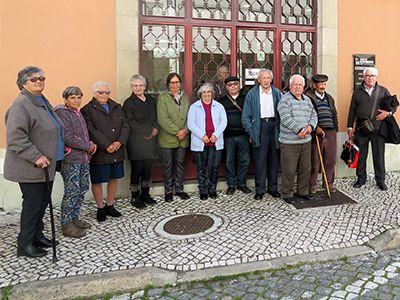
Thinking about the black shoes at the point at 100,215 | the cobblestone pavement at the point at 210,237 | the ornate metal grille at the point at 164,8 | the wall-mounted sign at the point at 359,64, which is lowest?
the cobblestone pavement at the point at 210,237

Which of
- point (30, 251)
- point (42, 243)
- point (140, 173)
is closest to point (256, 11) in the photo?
point (140, 173)

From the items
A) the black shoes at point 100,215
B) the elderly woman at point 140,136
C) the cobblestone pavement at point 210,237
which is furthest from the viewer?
the elderly woman at point 140,136

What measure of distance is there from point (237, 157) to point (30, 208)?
125 inches

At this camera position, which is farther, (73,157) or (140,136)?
(140,136)

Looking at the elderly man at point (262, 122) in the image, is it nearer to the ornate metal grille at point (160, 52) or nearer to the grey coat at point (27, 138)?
the ornate metal grille at point (160, 52)

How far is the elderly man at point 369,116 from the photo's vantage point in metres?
5.82

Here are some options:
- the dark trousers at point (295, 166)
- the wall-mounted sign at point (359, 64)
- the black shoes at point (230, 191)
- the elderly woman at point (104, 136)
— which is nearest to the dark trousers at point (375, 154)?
the wall-mounted sign at point (359, 64)

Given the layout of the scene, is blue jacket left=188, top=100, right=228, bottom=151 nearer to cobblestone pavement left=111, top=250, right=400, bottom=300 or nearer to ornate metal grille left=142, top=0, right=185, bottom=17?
ornate metal grille left=142, top=0, right=185, bottom=17

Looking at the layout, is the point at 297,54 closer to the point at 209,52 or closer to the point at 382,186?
the point at 209,52

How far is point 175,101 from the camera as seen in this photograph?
5.32 m

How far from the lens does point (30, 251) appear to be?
3.62 metres

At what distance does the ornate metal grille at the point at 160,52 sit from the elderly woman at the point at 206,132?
0.73 metres

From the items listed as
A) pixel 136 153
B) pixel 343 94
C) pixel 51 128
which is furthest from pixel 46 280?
pixel 343 94

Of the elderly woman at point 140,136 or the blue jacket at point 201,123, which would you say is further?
the blue jacket at point 201,123
